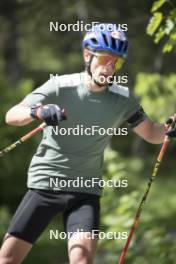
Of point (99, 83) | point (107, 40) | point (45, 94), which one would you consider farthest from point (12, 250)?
point (107, 40)

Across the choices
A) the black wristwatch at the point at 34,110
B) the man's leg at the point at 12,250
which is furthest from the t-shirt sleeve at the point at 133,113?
the man's leg at the point at 12,250

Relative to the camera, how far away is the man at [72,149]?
221 inches

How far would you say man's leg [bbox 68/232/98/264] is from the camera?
5371 mm

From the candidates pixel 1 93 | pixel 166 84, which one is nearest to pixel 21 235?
pixel 166 84

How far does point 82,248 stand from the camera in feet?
17.8

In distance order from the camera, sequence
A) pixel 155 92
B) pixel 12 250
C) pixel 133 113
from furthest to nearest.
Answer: pixel 155 92
pixel 133 113
pixel 12 250

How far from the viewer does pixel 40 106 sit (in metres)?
5.50

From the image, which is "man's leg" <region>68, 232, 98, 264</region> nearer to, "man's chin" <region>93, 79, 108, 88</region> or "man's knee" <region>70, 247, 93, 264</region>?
"man's knee" <region>70, 247, 93, 264</region>

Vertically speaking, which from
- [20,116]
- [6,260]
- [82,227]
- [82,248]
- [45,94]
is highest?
[45,94]

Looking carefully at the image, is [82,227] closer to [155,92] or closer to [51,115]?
[51,115]

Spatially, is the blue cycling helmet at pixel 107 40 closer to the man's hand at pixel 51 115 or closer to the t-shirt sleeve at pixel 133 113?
the t-shirt sleeve at pixel 133 113

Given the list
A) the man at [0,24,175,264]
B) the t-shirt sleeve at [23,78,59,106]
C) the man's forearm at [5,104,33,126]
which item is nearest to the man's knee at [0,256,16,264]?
the man at [0,24,175,264]

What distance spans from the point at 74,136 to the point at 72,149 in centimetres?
11

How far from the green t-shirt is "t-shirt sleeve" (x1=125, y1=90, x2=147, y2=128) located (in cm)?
13
